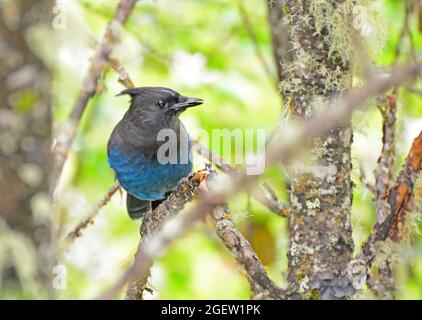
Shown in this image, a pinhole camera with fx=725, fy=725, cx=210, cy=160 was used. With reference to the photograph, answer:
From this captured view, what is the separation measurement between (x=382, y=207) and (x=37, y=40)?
58.3 inches

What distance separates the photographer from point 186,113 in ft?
19.0

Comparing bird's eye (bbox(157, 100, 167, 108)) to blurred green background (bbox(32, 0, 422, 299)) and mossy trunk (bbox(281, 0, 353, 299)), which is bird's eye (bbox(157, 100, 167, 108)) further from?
mossy trunk (bbox(281, 0, 353, 299))

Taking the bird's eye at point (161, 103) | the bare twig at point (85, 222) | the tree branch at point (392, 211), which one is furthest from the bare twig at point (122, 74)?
the tree branch at point (392, 211)

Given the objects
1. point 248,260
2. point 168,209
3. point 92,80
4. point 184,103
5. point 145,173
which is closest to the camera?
point 248,260

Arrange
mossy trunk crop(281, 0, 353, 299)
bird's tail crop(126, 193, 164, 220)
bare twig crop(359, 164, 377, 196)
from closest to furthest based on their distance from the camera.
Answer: mossy trunk crop(281, 0, 353, 299) < bare twig crop(359, 164, 377, 196) < bird's tail crop(126, 193, 164, 220)

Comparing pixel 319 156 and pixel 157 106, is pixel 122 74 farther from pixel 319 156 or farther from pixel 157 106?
pixel 319 156

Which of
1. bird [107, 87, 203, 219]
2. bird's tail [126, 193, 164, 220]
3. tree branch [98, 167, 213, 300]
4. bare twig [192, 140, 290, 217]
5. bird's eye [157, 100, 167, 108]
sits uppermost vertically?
bird's eye [157, 100, 167, 108]

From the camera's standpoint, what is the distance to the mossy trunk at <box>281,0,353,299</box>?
2.39 metres

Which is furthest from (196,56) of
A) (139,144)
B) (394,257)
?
(394,257)

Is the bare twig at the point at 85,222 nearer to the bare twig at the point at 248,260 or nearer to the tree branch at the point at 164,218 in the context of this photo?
the tree branch at the point at 164,218

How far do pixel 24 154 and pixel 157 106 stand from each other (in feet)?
6.94

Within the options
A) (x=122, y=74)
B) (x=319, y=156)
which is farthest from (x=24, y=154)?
(x=122, y=74)

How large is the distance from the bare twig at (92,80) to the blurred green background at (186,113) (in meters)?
0.55

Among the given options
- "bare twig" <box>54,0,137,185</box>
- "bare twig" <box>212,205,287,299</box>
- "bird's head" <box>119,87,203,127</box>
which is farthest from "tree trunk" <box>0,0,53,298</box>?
"bird's head" <box>119,87,203,127</box>
